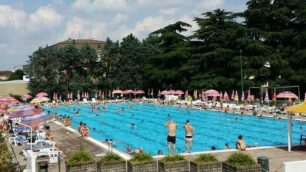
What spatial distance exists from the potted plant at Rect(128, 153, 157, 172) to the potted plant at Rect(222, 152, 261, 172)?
1870mm

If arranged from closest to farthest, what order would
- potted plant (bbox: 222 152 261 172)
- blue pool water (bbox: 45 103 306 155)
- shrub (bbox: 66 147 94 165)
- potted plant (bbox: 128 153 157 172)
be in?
potted plant (bbox: 222 152 261 172) < potted plant (bbox: 128 153 157 172) < shrub (bbox: 66 147 94 165) < blue pool water (bbox: 45 103 306 155)

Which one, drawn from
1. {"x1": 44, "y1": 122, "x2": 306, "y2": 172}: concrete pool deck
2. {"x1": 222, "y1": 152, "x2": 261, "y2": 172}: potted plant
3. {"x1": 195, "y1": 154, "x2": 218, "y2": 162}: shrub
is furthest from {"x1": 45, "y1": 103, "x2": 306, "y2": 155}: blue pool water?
{"x1": 222, "y1": 152, "x2": 261, "y2": 172}: potted plant

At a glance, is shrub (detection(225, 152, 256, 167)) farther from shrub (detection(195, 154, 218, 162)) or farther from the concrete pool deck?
the concrete pool deck

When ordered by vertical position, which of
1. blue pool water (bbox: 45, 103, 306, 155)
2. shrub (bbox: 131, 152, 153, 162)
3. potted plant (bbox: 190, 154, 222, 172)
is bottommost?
blue pool water (bbox: 45, 103, 306, 155)

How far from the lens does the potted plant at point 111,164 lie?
11.4 metres

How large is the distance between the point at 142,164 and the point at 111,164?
833mm

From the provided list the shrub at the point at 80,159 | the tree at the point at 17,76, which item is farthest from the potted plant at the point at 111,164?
the tree at the point at 17,76

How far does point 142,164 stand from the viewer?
1133 cm

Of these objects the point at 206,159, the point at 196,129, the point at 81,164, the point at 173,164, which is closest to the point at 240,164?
the point at 206,159

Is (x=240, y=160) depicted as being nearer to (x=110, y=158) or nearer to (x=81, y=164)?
(x=110, y=158)

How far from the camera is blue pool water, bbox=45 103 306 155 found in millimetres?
23188

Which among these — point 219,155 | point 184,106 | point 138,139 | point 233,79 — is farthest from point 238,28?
point 219,155

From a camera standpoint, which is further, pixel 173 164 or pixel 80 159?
pixel 80 159

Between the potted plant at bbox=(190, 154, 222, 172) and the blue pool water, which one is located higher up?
the potted plant at bbox=(190, 154, 222, 172)
